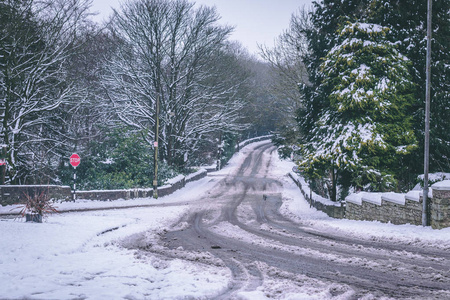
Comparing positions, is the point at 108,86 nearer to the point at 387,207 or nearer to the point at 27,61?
the point at 27,61

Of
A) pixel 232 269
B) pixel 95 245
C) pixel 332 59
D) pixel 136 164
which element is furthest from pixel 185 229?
pixel 136 164

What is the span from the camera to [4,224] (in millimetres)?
11727

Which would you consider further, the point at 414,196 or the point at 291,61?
the point at 291,61

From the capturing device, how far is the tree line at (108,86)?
72.9 ft

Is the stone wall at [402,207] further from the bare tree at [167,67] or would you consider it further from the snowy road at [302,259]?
the bare tree at [167,67]

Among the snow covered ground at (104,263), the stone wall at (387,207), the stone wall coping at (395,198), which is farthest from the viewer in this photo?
the stone wall coping at (395,198)

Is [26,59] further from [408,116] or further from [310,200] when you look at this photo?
[408,116]

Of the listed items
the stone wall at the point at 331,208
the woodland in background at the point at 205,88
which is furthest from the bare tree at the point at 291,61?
the stone wall at the point at 331,208

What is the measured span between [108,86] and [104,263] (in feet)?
88.4

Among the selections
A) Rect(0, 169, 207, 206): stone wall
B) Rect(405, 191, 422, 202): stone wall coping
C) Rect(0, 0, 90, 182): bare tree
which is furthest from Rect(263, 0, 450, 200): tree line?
Rect(0, 0, 90, 182): bare tree

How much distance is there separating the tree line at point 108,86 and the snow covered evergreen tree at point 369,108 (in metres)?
13.1

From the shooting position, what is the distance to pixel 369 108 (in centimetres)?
1698

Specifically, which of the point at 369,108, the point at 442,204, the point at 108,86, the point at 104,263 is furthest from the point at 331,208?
the point at 108,86

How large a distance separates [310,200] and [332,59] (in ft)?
31.1
